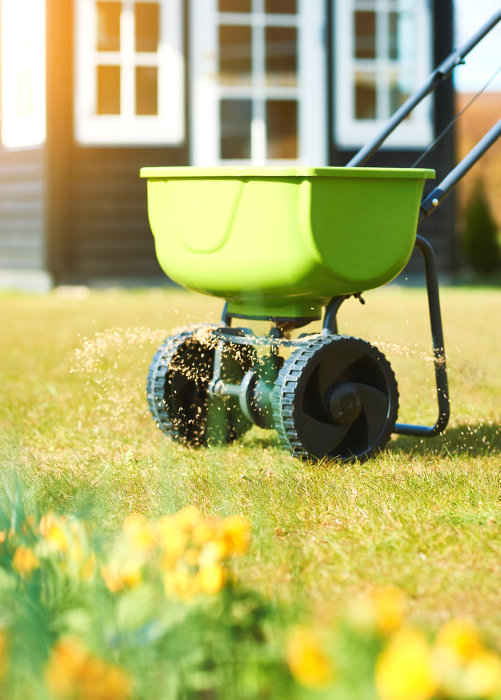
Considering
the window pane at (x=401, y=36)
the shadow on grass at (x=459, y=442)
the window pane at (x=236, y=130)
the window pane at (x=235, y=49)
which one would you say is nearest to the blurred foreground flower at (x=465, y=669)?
the shadow on grass at (x=459, y=442)

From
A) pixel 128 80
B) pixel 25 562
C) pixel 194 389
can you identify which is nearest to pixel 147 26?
pixel 128 80

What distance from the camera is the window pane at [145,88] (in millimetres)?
10422

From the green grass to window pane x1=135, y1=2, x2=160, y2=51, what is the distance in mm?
6923

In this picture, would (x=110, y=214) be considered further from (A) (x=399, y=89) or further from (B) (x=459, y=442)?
(B) (x=459, y=442)

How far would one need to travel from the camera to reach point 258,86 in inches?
358

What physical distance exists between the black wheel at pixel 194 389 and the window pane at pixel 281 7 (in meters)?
9.28

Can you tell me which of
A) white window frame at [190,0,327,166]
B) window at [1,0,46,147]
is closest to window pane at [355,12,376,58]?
white window frame at [190,0,327,166]

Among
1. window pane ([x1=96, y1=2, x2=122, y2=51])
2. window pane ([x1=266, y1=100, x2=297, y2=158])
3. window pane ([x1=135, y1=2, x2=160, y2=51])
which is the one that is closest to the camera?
window pane ([x1=96, y1=2, x2=122, y2=51])

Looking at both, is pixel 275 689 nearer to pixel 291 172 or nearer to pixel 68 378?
pixel 291 172

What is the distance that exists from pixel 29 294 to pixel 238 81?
8.14 feet

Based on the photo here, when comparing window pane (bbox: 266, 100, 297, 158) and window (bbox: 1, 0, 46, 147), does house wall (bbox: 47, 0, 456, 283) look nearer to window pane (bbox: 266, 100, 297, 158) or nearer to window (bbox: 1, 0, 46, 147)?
window (bbox: 1, 0, 46, 147)

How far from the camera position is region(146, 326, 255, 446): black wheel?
3.09 m

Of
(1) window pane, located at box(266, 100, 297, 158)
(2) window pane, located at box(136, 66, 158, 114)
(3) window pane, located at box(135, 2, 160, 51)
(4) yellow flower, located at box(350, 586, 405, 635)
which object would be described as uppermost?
(3) window pane, located at box(135, 2, 160, 51)

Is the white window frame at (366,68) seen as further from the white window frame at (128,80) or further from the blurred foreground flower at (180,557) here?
the blurred foreground flower at (180,557)
